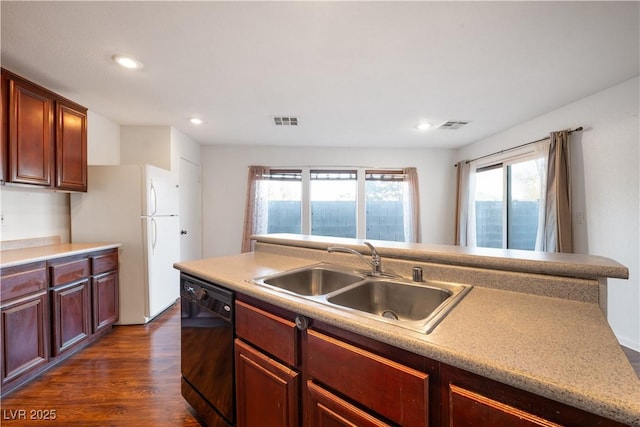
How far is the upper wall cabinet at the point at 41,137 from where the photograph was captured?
6.50ft

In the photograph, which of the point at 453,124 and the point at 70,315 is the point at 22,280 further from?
the point at 453,124

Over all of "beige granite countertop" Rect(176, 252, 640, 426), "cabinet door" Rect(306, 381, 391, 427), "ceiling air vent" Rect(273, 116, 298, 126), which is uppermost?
"ceiling air vent" Rect(273, 116, 298, 126)

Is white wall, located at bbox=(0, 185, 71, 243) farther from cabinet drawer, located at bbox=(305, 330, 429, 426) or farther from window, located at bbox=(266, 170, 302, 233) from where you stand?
cabinet drawer, located at bbox=(305, 330, 429, 426)

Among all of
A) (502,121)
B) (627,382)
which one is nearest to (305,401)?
(627,382)

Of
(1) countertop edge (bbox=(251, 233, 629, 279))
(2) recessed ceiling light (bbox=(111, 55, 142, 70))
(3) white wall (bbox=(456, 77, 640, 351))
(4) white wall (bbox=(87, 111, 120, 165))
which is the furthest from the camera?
(4) white wall (bbox=(87, 111, 120, 165))

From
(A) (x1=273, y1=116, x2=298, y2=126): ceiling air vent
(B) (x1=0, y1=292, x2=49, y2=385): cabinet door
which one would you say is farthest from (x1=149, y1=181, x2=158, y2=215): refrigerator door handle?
(A) (x1=273, y1=116, x2=298, y2=126): ceiling air vent

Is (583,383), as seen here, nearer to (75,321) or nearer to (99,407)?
(99,407)

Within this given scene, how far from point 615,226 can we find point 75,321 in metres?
4.91

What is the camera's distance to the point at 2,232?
2213 mm

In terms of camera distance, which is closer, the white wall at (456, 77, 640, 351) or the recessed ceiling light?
the recessed ceiling light

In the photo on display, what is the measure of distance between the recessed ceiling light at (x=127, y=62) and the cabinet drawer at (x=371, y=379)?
7.67ft

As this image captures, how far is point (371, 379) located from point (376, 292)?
559 millimetres

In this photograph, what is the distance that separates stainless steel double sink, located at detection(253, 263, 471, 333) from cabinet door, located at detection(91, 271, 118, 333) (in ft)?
6.95

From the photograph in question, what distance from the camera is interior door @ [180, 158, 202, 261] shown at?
12.8 feet
